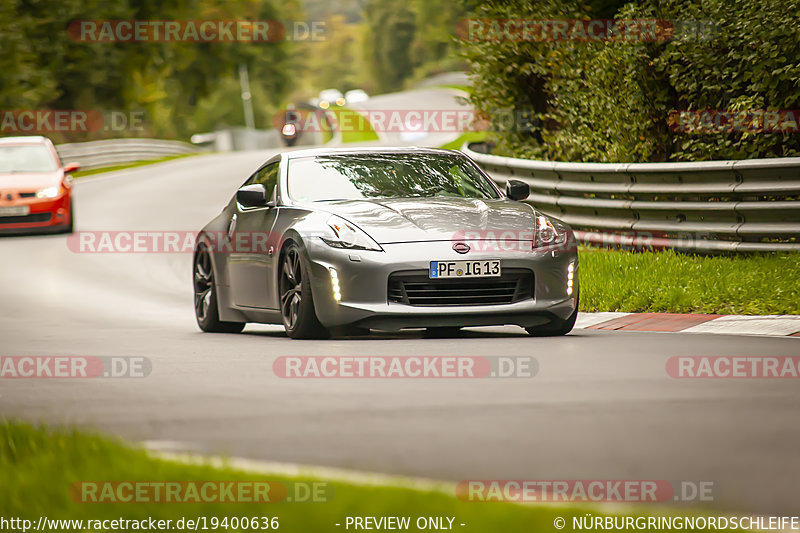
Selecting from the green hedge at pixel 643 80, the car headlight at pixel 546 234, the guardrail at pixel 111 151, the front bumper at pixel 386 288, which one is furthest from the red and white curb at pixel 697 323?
the guardrail at pixel 111 151

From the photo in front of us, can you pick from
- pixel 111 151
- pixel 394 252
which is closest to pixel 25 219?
pixel 394 252

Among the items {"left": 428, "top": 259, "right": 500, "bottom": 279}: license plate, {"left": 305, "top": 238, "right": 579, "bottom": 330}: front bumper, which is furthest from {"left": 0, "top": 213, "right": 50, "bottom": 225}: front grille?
{"left": 428, "top": 259, "right": 500, "bottom": 279}: license plate

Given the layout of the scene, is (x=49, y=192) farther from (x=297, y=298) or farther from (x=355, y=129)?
(x=355, y=129)

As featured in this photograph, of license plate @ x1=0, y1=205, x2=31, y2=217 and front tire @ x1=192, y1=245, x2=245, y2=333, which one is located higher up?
front tire @ x1=192, y1=245, x2=245, y2=333

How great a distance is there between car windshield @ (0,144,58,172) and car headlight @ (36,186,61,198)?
2.56 ft

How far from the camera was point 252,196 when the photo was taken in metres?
10.6

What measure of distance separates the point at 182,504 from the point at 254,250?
647 cm

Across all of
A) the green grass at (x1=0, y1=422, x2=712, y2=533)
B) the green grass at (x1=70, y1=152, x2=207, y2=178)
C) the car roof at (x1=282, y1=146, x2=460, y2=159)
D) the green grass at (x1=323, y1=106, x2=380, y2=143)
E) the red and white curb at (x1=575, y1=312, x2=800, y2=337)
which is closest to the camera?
the green grass at (x1=0, y1=422, x2=712, y2=533)

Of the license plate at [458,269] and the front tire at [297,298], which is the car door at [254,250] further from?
the license plate at [458,269]

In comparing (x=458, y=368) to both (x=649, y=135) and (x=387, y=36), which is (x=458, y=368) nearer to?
(x=649, y=135)

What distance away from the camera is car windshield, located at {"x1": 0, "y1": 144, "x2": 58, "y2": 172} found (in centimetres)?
2325

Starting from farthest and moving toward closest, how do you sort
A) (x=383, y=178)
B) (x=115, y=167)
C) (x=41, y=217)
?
1. (x=115, y=167)
2. (x=41, y=217)
3. (x=383, y=178)

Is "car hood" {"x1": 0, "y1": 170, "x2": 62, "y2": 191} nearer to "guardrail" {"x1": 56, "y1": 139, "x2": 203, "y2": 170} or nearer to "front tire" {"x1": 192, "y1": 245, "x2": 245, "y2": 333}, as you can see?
"front tire" {"x1": 192, "y1": 245, "x2": 245, "y2": 333}

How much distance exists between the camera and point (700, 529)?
13.0ft
